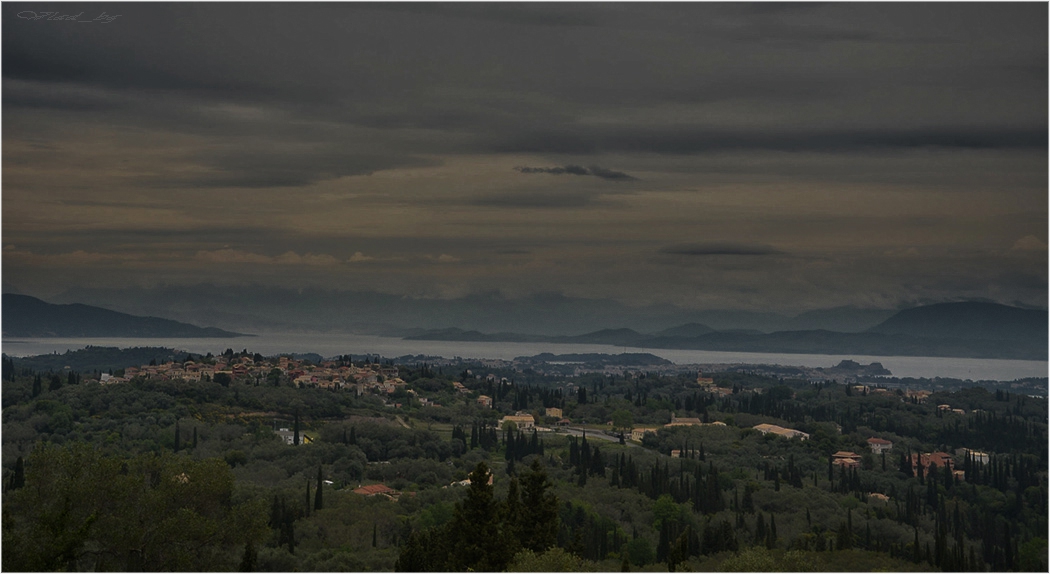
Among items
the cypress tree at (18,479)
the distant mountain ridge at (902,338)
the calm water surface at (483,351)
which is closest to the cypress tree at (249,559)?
the cypress tree at (18,479)

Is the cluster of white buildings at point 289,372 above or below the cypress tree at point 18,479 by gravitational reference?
above

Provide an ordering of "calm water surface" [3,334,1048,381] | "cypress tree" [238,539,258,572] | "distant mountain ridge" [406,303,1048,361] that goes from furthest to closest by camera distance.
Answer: "distant mountain ridge" [406,303,1048,361] → "calm water surface" [3,334,1048,381] → "cypress tree" [238,539,258,572]

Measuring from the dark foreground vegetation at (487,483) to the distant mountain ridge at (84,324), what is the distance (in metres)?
48.9

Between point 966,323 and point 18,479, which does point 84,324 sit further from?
point 966,323

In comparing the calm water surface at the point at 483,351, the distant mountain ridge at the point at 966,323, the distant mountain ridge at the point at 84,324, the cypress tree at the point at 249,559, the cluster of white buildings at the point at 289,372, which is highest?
the distant mountain ridge at the point at 966,323

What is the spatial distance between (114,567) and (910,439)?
58.1m

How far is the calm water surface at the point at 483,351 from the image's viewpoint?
106 metres

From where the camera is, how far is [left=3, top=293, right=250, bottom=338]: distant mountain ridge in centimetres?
10531

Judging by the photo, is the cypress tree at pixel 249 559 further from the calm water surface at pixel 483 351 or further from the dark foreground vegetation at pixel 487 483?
the calm water surface at pixel 483 351

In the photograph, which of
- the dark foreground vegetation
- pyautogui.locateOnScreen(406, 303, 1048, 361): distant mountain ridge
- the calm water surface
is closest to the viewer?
the dark foreground vegetation

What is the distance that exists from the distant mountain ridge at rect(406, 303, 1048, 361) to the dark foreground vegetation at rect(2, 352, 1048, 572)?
6786 cm

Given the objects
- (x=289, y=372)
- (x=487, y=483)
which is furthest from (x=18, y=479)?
(x=289, y=372)

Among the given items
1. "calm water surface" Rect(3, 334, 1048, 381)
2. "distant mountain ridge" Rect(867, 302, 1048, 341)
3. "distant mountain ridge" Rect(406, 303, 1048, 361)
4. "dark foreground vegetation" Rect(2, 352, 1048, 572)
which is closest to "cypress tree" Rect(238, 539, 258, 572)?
"dark foreground vegetation" Rect(2, 352, 1048, 572)

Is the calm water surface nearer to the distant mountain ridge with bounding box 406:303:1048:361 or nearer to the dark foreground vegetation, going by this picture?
the distant mountain ridge with bounding box 406:303:1048:361
